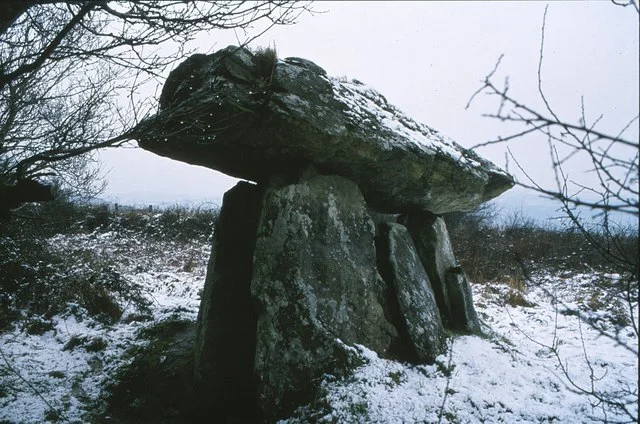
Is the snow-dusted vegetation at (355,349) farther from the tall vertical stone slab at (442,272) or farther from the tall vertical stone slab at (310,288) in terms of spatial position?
the tall vertical stone slab at (442,272)

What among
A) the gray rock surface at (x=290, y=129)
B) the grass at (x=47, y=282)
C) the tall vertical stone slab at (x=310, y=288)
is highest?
the gray rock surface at (x=290, y=129)

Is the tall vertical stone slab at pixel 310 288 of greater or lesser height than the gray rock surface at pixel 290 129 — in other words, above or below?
below

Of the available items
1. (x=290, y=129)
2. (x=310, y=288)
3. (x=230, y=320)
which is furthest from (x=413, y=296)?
(x=290, y=129)

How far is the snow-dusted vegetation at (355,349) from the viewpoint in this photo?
3244 mm

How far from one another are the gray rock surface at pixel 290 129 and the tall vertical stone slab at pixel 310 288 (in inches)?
17.1

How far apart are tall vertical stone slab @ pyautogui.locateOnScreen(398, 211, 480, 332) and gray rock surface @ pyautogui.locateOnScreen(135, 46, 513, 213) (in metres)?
0.58

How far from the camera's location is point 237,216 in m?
4.62

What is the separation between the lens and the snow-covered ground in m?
3.21

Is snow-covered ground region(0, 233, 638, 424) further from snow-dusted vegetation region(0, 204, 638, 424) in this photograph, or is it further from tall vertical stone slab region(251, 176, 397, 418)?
tall vertical stone slab region(251, 176, 397, 418)

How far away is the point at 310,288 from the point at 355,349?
2.28 feet

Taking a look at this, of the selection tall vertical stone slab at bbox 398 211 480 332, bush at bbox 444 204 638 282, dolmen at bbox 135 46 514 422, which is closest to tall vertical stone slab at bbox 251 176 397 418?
dolmen at bbox 135 46 514 422

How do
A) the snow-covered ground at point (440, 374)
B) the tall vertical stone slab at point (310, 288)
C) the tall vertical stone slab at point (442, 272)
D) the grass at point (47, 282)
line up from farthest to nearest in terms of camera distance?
the grass at point (47, 282) < the tall vertical stone slab at point (442, 272) < the tall vertical stone slab at point (310, 288) < the snow-covered ground at point (440, 374)

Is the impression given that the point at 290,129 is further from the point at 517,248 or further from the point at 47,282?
the point at 517,248

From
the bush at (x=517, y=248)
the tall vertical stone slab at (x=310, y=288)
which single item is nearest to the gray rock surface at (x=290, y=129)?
the tall vertical stone slab at (x=310, y=288)
